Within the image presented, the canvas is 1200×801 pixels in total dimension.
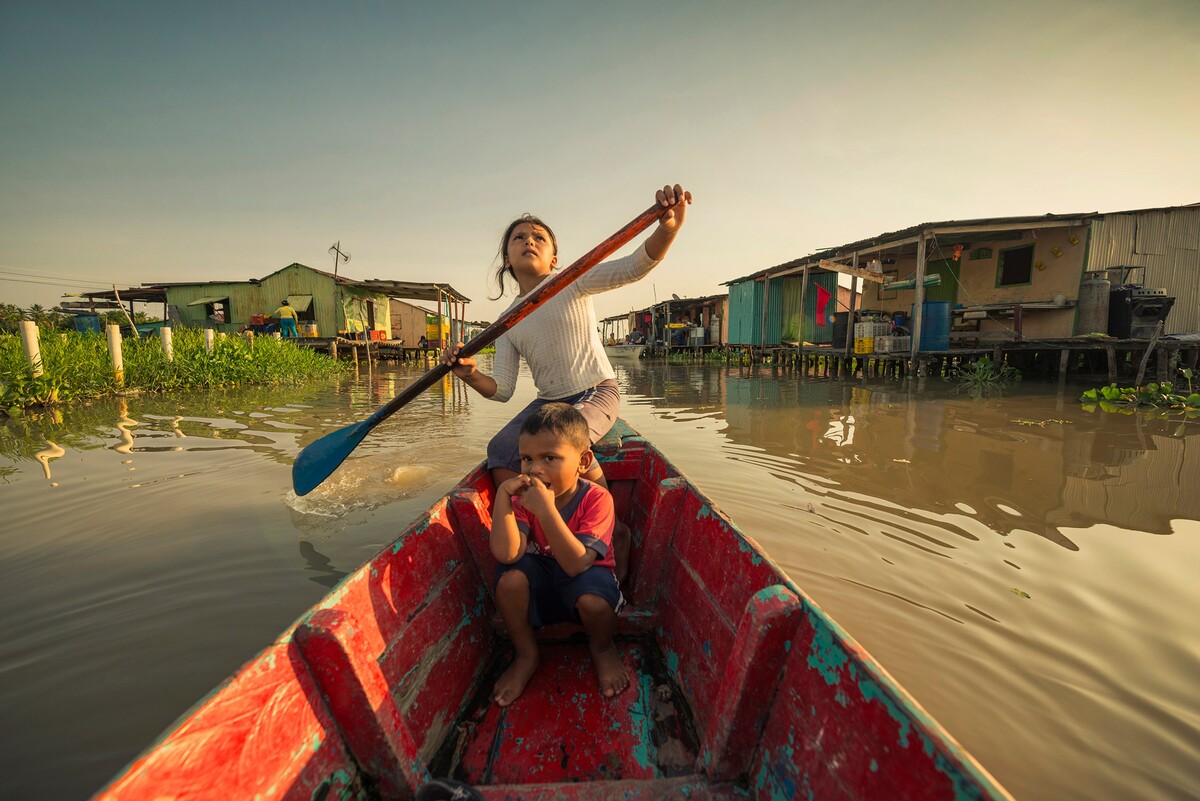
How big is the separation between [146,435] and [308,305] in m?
15.7

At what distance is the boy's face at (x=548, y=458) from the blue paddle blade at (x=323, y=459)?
64.4 inches

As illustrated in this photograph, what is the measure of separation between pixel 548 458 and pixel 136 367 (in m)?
11.0

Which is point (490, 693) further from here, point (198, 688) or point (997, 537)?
point (997, 537)

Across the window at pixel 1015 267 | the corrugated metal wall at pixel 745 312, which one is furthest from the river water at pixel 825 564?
the corrugated metal wall at pixel 745 312

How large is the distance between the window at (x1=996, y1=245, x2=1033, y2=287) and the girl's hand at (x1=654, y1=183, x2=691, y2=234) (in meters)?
14.0

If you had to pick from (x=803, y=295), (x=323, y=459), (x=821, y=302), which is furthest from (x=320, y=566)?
(x=821, y=302)

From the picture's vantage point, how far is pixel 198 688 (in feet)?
6.03

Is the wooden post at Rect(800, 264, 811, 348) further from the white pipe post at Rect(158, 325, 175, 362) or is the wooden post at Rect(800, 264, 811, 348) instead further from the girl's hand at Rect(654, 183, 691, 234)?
the white pipe post at Rect(158, 325, 175, 362)

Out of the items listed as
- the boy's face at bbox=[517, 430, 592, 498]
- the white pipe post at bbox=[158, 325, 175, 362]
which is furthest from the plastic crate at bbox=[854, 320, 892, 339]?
the white pipe post at bbox=[158, 325, 175, 362]

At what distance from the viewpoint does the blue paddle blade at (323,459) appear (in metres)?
3.03

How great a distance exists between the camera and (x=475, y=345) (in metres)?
2.83

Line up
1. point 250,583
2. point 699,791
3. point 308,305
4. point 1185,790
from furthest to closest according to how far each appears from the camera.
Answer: point 308,305
point 250,583
point 1185,790
point 699,791

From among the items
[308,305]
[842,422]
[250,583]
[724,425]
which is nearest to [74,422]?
[250,583]

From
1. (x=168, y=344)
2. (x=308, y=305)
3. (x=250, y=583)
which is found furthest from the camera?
(x=308, y=305)
